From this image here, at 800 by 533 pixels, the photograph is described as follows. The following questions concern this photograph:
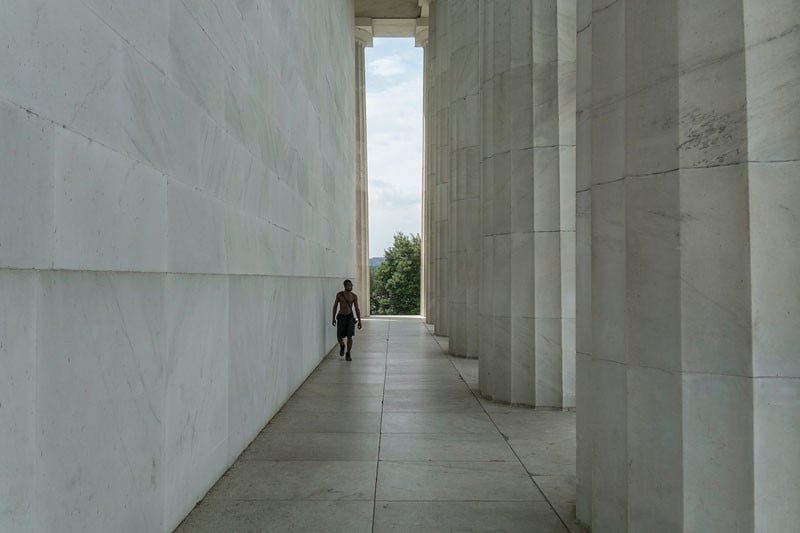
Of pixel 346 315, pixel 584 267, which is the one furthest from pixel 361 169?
pixel 584 267

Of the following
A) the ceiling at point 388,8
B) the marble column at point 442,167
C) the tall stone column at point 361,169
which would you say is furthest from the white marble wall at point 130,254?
the tall stone column at point 361,169

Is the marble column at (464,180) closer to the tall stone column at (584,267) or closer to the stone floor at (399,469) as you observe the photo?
the stone floor at (399,469)

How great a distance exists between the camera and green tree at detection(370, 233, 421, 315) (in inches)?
3162

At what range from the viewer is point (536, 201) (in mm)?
10711

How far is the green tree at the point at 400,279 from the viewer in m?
80.3

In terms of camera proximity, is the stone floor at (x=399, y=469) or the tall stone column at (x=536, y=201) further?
the tall stone column at (x=536, y=201)

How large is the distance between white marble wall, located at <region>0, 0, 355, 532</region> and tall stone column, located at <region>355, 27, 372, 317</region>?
26.7 m

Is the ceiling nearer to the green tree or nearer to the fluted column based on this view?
the fluted column

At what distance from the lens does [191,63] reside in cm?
587

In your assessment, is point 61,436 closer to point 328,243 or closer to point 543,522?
point 543,522

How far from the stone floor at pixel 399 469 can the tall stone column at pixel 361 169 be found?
79.6 feet

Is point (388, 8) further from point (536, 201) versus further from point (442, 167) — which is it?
point (536, 201)

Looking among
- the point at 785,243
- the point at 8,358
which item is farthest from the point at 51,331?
the point at 785,243

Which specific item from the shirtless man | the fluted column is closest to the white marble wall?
the shirtless man
